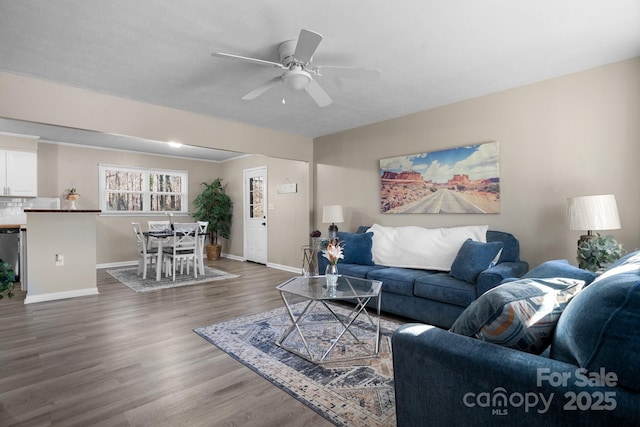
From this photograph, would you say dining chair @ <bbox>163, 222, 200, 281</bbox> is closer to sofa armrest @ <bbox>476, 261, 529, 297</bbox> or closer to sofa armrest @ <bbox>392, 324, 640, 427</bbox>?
sofa armrest @ <bbox>476, 261, 529, 297</bbox>

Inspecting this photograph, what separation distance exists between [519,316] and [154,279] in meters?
5.68

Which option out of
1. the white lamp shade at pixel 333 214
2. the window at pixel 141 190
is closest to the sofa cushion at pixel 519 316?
the white lamp shade at pixel 333 214

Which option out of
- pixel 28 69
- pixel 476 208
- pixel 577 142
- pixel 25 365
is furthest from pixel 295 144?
pixel 25 365

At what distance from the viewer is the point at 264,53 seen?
2.78m

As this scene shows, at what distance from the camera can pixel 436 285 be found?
3.12 metres

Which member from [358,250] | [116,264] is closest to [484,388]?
[358,250]

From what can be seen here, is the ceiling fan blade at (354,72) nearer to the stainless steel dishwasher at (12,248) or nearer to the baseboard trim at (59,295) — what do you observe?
the baseboard trim at (59,295)

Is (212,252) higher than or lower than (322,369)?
higher

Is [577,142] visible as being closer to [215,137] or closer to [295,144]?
[295,144]

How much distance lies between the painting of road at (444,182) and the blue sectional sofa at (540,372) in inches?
111

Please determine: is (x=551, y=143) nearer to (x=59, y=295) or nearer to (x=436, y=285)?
(x=436, y=285)

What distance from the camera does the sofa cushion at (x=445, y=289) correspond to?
2904 millimetres

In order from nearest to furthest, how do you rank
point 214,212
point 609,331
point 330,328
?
point 609,331 < point 330,328 < point 214,212

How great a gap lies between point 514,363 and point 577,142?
311 cm
